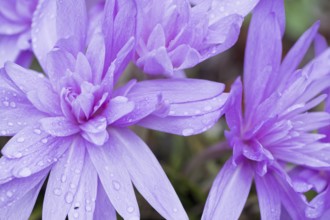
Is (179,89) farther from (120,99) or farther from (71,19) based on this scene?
(71,19)

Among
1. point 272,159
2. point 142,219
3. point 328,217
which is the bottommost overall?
point 142,219

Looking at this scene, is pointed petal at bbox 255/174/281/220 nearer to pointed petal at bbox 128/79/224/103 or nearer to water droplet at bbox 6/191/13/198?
pointed petal at bbox 128/79/224/103

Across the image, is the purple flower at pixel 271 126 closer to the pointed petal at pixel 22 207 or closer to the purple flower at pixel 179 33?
the purple flower at pixel 179 33

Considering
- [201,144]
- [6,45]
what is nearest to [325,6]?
[201,144]

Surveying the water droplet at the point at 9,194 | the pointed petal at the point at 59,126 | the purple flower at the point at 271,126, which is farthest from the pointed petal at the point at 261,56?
the water droplet at the point at 9,194

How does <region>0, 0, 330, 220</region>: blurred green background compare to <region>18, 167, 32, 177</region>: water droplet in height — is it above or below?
below

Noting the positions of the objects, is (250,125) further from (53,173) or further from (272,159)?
(53,173)

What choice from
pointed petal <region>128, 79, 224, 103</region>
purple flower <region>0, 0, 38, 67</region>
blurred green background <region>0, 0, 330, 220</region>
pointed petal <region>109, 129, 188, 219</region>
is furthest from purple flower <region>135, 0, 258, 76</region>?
purple flower <region>0, 0, 38, 67</region>

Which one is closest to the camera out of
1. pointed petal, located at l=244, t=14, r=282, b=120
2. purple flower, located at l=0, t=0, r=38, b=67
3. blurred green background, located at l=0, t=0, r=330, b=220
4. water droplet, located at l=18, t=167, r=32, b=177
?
water droplet, located at l=18, t=167, r=32, b=177
